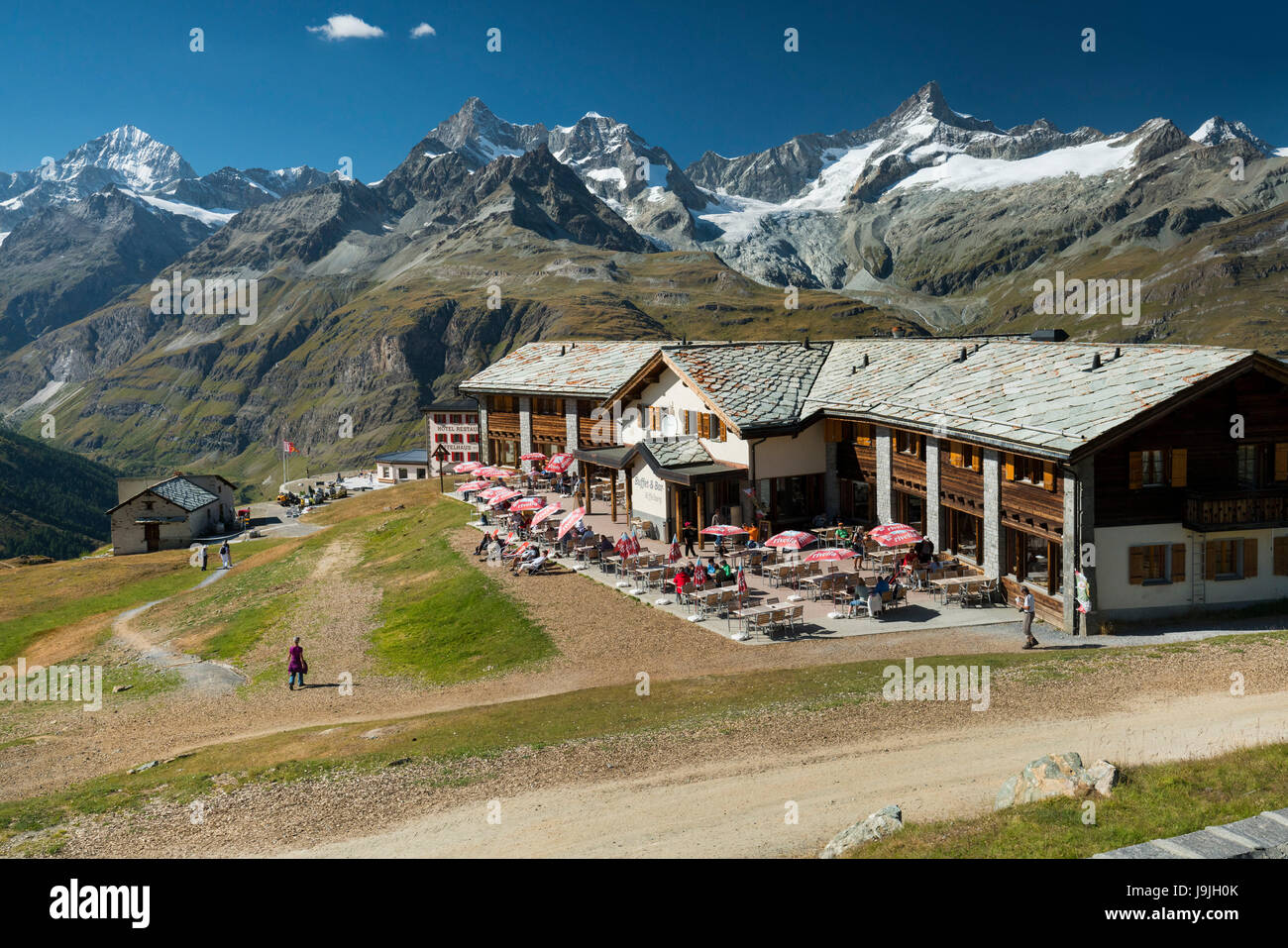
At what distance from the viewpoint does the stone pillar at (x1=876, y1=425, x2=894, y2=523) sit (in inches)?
1689

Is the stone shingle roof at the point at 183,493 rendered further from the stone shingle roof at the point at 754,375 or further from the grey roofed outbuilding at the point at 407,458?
the stone shingle roof at the point at 754,375

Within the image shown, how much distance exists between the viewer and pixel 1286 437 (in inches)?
1268

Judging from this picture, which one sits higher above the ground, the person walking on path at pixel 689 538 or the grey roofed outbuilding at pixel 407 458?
the grey roofed outbuilding at pixel 407 458

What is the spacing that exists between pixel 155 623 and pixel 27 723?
1797 cm

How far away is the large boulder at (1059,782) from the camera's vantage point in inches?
579

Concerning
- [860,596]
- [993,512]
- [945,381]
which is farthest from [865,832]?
[945,381]

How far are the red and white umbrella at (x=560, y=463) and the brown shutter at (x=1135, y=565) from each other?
3619cm

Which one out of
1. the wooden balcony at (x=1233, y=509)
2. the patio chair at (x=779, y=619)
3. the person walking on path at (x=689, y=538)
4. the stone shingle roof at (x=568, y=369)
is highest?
the stone shingle roof at (x=568, y=369)

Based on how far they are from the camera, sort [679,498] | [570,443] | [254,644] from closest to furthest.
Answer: [254,644] → [679,498] → [570,443]

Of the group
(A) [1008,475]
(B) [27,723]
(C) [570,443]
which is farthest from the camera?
(C) [570,443]

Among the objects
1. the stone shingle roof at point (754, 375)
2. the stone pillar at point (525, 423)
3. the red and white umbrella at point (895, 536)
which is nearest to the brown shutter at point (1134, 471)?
the red and white umbrella at point (895, 536)
